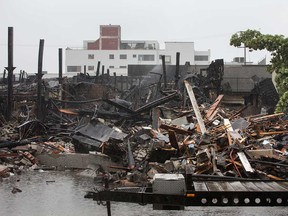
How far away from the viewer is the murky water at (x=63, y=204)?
26.7 ft

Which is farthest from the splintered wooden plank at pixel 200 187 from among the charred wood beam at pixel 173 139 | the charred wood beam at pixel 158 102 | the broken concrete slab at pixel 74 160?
the charred wood beam at pixel 158 102

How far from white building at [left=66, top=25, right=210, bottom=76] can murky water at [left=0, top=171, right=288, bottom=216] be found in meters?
74.0

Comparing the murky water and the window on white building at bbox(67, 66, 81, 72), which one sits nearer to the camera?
the murky water

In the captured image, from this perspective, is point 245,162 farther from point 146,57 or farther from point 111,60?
point 111,60

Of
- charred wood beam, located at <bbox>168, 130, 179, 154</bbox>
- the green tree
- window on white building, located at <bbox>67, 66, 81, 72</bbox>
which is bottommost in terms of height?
charred wood beam, located at <bbox>168, 130, 179, 154</bbox>

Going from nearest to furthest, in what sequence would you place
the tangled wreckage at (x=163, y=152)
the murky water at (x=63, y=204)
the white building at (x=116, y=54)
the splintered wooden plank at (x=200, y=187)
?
the tangled wreckage at (x=163, y=152), the splintered wooden plank at (x=200, y=187), the murky water at (x=63, y=204), the white building at (x=116, y=54)

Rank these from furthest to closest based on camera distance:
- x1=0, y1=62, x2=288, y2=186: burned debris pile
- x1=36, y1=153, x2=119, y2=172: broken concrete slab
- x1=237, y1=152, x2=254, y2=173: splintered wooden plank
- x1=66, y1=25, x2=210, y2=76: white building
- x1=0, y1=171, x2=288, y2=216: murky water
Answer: x1=66, y1=25, x2=210, y2=76: white building < x1=36, y1=153, x2=119, y2=172: broken concrete slab < x1=0, y1=62, x2=288, y2=186: burned debris pile < x1=237, y1=152, x2=254, y2=173: splintered wooden plank < x1=0, y1=171, x2=288, y2=216: murky water

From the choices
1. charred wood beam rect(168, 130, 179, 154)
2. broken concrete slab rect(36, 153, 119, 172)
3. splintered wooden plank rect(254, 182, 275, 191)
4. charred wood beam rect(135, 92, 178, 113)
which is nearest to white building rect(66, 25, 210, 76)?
charred wood beam rect(135, 92, 178, 113)

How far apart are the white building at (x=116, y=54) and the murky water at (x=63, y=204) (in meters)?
74.0

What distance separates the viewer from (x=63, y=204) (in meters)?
9.03

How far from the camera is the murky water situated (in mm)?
8125

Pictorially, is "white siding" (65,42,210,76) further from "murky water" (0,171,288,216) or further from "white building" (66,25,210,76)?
"murky water" (0,171,288,216)

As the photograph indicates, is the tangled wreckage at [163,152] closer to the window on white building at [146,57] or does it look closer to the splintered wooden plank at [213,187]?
the splintered wooden plank at [213,187]

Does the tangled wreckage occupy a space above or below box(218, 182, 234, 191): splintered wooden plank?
below
